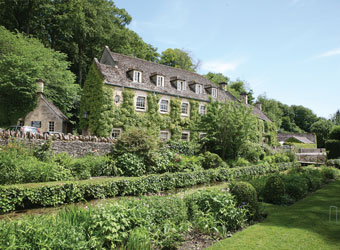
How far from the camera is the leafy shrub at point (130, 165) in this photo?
40.4 ft

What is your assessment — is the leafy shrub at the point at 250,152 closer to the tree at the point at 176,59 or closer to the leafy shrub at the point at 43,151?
the leafy shrub at the point at 43,151

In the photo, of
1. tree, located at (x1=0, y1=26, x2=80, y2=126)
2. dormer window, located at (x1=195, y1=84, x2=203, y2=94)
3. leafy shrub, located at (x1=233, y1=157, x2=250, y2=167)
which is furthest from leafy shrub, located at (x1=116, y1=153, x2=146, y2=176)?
dormer window, located at (x1=195, y1=84, x2=203, y2=94)

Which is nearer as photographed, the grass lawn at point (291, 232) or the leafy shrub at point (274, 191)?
the grass lawn at point (291, 232)

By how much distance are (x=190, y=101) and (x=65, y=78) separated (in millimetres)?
15010

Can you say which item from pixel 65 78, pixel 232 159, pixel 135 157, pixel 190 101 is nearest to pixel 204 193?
pixel 135 157

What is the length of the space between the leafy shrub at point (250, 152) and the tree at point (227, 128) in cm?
55

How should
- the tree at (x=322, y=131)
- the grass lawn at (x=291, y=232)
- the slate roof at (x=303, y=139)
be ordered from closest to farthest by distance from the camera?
the grass lawn at (x=291, y=232), the slate roof at (x=303, y=139), the tree at (x=322, y=131)

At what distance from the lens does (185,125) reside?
1067 inches

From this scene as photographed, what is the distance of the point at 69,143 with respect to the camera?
1362 centimetres

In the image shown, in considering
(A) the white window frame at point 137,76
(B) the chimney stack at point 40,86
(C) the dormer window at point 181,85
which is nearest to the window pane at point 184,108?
(C) the dormer window at point 181,85

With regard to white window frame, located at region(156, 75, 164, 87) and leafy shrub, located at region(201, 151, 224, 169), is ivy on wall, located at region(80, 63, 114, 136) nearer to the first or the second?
white window frame, located at region(156, 75, 164, 87)

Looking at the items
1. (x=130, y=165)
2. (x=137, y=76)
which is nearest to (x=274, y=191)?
(x=130, y=165)

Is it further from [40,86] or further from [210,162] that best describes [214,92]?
[40,86]

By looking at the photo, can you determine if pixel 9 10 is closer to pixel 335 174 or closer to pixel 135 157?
pixel 135 157
